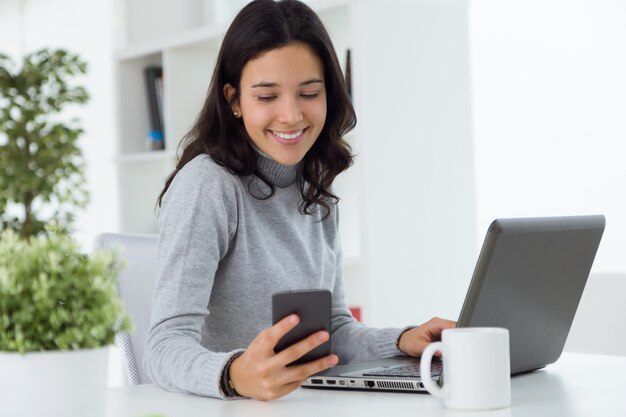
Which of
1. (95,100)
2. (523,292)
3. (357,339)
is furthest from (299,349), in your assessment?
(95,100)

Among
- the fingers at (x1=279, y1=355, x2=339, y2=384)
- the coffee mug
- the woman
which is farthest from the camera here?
the woman

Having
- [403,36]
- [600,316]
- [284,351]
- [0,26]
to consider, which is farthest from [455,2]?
[0,26]

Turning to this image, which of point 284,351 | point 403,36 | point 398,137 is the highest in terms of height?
point 403,36

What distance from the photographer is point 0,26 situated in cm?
596

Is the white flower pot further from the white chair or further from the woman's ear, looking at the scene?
the white chair

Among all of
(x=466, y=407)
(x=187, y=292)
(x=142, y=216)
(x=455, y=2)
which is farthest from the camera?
(x=142, y=216)

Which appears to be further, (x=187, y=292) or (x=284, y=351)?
(x=187, y=292)

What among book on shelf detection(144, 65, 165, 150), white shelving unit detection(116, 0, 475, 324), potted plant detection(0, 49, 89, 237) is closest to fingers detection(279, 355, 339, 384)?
white shelving unit detection(116, 0, 475, 324)

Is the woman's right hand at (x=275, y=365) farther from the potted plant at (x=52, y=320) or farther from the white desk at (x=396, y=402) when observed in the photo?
the potted plant at (x=52, y=320)

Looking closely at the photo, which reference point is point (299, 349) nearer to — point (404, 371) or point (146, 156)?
point (404, 371)

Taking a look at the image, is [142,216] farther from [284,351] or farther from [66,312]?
[66,312]

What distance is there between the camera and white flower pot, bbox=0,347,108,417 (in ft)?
3.25

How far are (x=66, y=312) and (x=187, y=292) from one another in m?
0.62

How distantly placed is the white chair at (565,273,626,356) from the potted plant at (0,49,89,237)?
287 cm
